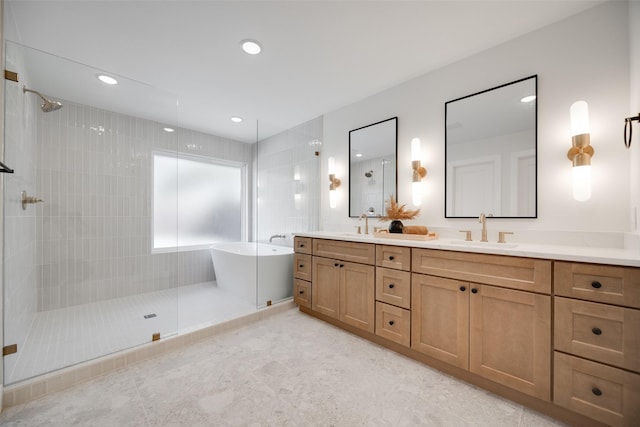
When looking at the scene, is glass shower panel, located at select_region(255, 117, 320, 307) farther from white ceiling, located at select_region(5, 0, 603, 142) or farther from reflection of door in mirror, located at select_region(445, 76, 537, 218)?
reflection of door in mirror, located at select_region(445, 76, 537, 218)

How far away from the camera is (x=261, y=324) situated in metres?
2.62

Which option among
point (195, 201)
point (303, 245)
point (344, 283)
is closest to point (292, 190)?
point (303, 245)

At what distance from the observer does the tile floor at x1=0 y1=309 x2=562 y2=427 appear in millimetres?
1388

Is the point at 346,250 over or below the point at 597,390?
over

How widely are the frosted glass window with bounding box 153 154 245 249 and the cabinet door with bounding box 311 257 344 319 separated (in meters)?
1.82

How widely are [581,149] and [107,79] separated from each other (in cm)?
391

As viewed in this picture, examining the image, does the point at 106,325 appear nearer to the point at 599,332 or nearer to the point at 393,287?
the point at 393,287

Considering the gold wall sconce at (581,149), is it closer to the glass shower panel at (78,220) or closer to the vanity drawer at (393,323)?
the vanity drawer at (393,323)

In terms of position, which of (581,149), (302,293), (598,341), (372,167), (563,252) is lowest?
(302,293)

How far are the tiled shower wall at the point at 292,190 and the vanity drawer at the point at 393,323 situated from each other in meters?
1.66

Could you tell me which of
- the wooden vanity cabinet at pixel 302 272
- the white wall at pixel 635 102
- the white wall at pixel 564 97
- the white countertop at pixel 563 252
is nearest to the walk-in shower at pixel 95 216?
the wooden vanity cabinet at pixel 302 272

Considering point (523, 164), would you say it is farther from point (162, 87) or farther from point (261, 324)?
point (162, 87)

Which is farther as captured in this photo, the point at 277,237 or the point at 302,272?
the point at 277,237

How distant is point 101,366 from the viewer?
1.80m
